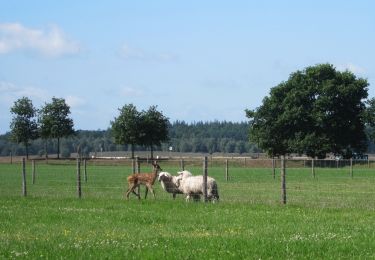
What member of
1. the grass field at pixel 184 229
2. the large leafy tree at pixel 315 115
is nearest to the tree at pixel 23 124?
the large leafy tree at pixel 315 115

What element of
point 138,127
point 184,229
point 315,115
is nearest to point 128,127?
point 138,127

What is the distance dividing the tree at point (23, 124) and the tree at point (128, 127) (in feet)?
37.1

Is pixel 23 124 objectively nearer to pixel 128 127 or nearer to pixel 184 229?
pixel 128 127

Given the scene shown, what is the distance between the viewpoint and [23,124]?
101 metres

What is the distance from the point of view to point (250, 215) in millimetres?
19594

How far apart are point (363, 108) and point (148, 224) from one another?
68.6 metres

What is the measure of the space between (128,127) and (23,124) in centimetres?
1469

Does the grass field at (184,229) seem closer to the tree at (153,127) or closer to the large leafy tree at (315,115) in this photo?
the large leafy tree at (315,115)

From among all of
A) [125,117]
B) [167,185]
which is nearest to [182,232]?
[167,185]

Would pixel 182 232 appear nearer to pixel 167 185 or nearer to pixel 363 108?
pixel 167 185

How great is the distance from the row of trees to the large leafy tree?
28.8m

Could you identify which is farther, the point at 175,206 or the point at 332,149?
the point at 332,149

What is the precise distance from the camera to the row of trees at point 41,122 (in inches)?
3920

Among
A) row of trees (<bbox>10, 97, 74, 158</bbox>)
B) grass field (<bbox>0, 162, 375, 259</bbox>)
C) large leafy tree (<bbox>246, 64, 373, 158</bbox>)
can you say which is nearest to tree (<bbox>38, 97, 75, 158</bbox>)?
row of trees (<bbox>10, 97, 74, 158</bbox>)
